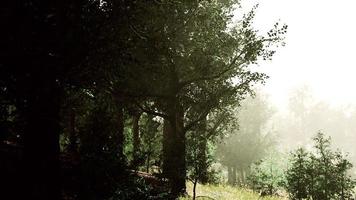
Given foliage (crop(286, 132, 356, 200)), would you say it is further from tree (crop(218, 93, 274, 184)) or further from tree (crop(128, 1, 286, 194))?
tree (crop(218, 93, 274, 184))

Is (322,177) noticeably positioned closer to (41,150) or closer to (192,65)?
(192,65)

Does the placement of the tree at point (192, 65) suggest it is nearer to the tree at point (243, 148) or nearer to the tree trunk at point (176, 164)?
the tree trunk at point (176, 164)

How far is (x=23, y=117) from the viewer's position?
9.19m

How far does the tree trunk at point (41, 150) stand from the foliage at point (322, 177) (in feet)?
33.1

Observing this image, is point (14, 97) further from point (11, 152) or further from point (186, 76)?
point (186, 76)

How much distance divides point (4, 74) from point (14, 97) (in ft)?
2.45

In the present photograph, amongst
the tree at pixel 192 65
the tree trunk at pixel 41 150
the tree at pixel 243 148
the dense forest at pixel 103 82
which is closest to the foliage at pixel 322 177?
the dense forest at pixel 103 82


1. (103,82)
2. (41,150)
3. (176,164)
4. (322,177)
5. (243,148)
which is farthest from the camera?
(243,148)

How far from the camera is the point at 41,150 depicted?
901 centimetres

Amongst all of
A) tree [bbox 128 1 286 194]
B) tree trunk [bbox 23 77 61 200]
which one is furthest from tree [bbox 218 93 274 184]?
tree trunk [bbox 23 77 61 200]

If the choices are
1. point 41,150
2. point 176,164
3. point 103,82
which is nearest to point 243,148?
point 176,164

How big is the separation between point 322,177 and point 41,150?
11.0 meters

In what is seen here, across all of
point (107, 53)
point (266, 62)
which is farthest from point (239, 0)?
point (107, 53)

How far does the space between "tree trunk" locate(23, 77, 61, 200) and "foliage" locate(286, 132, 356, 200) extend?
1009cm
